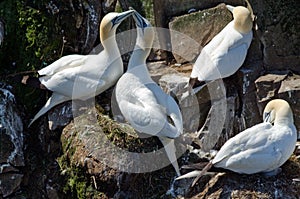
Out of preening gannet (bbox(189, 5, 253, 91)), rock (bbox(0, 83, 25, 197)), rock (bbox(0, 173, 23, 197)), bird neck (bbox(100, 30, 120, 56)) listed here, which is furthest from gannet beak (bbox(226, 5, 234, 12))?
rock (bbox(0, 173, 23, 197))

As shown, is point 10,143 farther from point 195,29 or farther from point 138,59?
point 195,29

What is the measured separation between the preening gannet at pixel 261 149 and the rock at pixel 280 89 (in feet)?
1.86

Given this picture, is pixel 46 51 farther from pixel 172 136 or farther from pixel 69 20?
pixel 172 136

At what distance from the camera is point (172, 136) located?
26.7 feet

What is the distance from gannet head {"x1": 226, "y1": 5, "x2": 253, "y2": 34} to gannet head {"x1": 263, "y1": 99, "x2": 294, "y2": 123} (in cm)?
113

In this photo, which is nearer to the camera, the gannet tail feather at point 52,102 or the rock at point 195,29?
the gannet tail feather at point 52,102

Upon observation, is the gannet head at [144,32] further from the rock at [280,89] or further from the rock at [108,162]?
the rock at [280,89]

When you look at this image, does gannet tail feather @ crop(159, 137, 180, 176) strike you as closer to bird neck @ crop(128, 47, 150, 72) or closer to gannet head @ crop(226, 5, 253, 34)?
bird neck @ crop(128, 47, 150, 72)

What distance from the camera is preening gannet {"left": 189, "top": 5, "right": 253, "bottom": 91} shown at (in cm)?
879

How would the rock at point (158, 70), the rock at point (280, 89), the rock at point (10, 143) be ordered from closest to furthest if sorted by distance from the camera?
the rock at point (280, 89) < the rock at point (10, 143) < the rock at point (158, 70)

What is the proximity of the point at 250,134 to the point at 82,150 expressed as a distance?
1.73 metres

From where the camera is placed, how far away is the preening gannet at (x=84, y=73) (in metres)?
9.05

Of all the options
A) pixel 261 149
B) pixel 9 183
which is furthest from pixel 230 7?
pixel 9 183

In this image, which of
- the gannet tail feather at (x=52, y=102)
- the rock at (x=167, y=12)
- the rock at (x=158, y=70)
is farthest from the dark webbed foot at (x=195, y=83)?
the gannet tail feather at (x=52, y=102)
